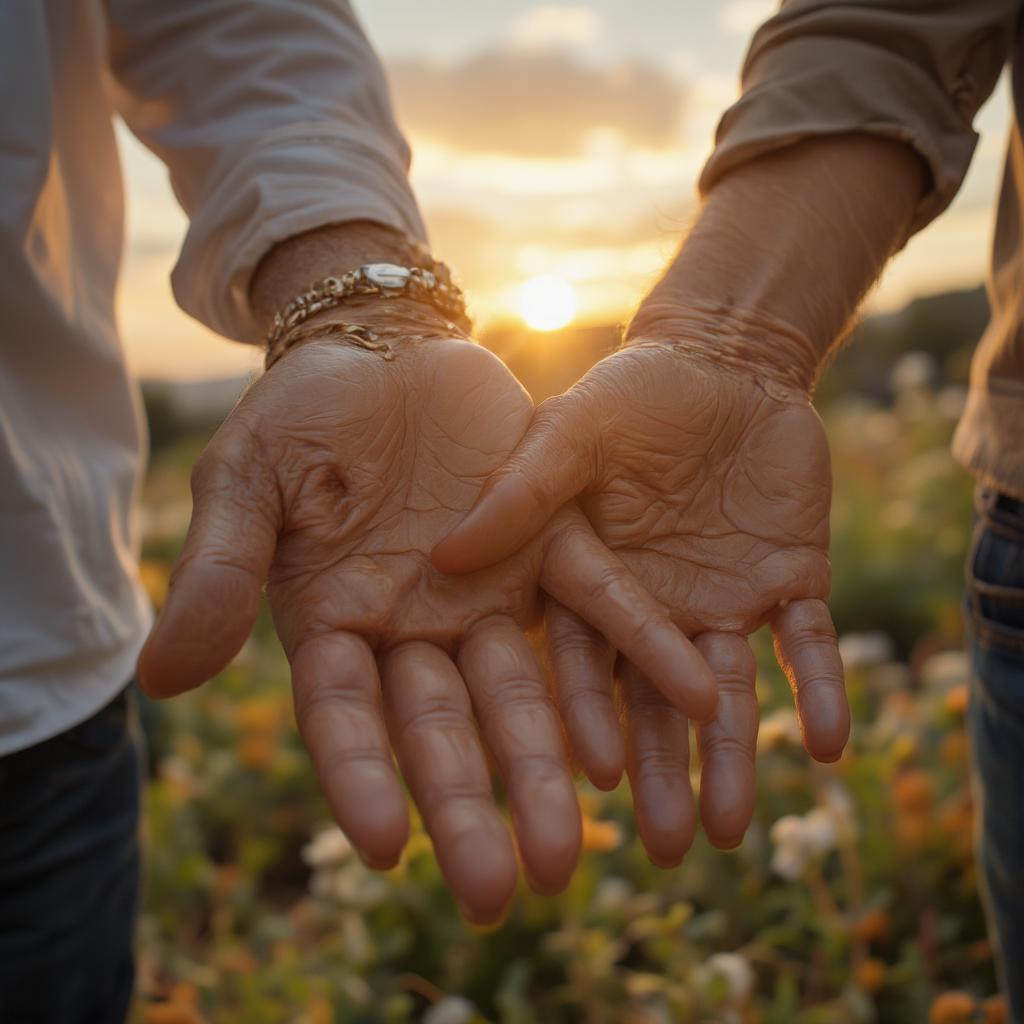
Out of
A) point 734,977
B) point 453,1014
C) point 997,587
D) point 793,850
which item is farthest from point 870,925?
point 997,587

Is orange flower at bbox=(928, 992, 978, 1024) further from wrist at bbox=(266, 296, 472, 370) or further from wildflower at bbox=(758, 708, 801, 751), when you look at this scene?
wrist at bbox=(266, 296, 472, 370)

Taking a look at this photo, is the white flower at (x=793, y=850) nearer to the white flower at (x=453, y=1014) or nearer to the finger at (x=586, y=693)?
the white flower at (x=453, y=1014)

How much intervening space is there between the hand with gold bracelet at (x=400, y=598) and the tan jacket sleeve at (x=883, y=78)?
557 mm

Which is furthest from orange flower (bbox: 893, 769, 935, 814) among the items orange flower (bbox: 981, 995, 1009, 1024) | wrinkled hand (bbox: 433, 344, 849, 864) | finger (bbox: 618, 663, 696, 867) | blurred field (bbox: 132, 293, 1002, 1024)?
finger (bbox: 618, 663, 696, 867)

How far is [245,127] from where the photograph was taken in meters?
1.53

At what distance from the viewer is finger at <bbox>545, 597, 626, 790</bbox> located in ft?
3.64

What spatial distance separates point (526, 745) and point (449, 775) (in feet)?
0.30

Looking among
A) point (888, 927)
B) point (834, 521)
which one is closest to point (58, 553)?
point (888, 927)

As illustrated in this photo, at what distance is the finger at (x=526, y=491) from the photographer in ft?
3.96

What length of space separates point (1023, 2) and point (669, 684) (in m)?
1.06

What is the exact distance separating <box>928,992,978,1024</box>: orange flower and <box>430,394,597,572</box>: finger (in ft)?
3.78

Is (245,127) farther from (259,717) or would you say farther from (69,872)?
(259,717)

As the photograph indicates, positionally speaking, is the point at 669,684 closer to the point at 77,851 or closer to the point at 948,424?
the point at 77,851

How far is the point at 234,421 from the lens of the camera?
1227 mm
